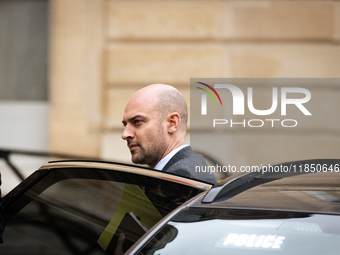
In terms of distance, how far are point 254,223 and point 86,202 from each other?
1.01 m

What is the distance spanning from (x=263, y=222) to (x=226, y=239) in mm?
127

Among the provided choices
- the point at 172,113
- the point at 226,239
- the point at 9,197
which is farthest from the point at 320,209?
the point at 9,197

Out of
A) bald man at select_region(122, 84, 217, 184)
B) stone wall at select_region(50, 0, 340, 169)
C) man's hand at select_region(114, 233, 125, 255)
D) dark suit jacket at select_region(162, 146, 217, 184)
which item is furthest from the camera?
stone wall at select_region(50, 0, 340, 169)

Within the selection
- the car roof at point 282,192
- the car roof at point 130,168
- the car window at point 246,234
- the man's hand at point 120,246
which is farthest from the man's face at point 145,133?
the car window at point 246,234

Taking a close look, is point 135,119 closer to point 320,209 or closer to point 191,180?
point 191,180

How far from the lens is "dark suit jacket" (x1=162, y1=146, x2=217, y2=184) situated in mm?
1972

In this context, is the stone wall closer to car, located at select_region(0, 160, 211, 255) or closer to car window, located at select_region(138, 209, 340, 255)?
car, located at select_region(0, 160, 211, 255)

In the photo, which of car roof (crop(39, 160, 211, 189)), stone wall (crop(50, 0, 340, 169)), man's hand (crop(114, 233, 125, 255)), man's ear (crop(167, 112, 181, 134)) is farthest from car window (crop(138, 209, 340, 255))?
stone wall (crop(50, 0, 340, 169))

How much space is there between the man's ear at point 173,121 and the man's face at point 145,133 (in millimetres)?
33

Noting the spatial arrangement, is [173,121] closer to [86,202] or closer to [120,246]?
[86,202]

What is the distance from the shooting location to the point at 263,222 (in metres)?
1.34

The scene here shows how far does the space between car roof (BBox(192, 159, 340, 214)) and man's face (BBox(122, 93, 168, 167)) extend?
58 cm

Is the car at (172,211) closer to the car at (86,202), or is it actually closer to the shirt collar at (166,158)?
the car at (86,202)

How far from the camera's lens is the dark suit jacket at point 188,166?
1972 mm
